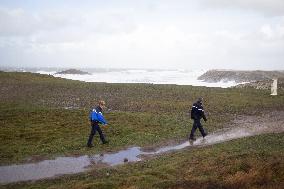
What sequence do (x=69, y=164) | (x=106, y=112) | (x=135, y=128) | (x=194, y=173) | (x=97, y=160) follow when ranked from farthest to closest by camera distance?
1. (x=106, y=112)
2. (x=135, y=128)
3. (x=97, y=160)
4. (x=69, y=164)
5. (x=194, y=173)

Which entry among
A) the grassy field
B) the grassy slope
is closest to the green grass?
the grassy field

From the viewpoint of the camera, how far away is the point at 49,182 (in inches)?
579

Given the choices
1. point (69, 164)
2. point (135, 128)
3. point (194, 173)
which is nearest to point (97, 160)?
point (69, 164)

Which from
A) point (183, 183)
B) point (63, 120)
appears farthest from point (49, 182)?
point (63, 120)

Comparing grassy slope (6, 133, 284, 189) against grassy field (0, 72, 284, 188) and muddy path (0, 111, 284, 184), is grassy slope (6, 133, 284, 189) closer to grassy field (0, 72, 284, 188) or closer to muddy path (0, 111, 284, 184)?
grassy field (0, 72, 284, 188)

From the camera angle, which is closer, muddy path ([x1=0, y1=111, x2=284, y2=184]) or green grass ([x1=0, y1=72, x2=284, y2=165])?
muddy path ([x1=0, y1=111, x2=284, y2=184])

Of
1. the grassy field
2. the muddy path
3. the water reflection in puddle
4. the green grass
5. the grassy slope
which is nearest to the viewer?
the grassy slope

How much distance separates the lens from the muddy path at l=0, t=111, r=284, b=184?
51.9 ft

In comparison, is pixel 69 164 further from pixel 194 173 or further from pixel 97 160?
pixel 194 173

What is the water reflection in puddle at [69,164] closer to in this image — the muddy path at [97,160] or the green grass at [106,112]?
the muddy path at [97,160]

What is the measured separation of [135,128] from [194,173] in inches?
422

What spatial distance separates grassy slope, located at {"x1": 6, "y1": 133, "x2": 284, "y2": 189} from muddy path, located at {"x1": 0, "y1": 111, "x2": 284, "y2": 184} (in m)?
0.94

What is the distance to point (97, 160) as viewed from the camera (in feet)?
58.8

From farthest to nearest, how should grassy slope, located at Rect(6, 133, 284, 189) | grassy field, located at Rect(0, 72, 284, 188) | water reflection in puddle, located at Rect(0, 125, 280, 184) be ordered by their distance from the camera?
water reflection in puddle, located at Rect(0, 125, 280, 184) < grassy field, located at Rect(0, 72, 284, 188) < grassy slope, located at Rect(6, 133, 284, 189)
